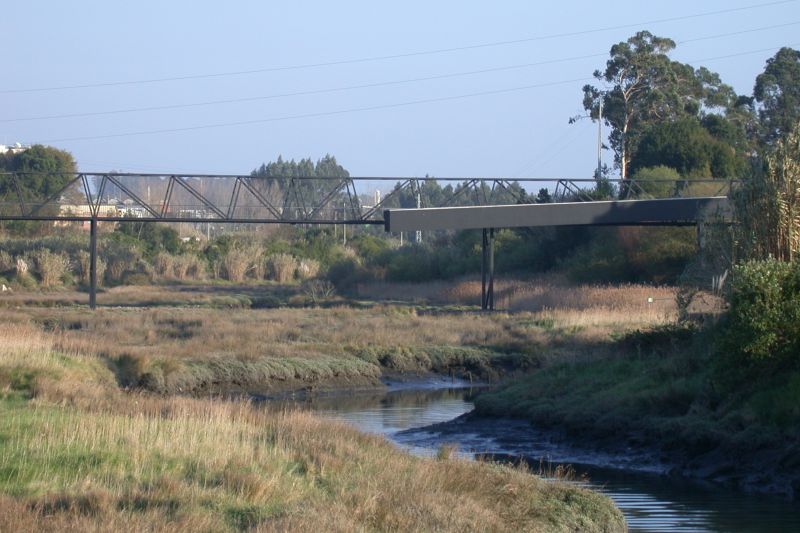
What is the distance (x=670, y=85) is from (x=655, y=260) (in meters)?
33.9

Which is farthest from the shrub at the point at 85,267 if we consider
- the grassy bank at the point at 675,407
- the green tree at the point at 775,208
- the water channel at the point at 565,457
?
the green tree at the point at 775,208

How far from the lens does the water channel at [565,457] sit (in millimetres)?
16141

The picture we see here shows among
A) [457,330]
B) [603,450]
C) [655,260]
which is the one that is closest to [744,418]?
[603,450]

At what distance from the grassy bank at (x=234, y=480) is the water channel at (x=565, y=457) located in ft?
6.92

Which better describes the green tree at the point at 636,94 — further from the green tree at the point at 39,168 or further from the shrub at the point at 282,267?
the green tree at the point at 39,168

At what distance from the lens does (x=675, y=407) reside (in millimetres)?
22234

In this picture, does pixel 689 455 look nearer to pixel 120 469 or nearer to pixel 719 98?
pixel 120 469

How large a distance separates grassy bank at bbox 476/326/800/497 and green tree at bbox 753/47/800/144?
62941mm

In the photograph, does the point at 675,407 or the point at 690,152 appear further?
the point at 690,152

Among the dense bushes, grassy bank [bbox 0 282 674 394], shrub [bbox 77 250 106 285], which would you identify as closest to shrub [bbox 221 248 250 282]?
shrub [bbox 77 250 106 285]

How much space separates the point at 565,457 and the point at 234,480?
10.9m

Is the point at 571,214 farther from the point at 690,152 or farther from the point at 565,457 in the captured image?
the point at 565,457

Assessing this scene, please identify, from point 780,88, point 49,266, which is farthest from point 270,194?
point 780,88

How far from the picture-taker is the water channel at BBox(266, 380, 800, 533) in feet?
53.0
